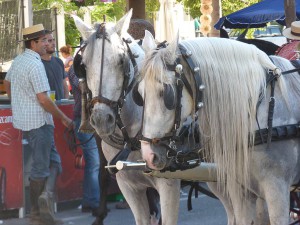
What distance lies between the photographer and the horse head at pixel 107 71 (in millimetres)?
6320

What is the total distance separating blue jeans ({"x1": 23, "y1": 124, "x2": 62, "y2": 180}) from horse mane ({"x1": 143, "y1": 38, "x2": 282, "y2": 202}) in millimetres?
3959

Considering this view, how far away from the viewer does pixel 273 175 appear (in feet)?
17.5

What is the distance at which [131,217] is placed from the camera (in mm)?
9859

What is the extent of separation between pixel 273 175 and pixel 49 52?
5196 mm

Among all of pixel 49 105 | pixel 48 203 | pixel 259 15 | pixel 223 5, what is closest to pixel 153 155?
pixel 49 105

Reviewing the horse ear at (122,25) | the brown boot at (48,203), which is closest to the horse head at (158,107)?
the horse ear at (122,25)

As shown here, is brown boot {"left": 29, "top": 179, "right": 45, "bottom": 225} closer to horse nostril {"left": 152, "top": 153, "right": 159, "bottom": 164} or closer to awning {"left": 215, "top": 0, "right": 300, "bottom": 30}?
horse nostril {"left": 152, "top": 153, "right": 159, "bottom": 164}

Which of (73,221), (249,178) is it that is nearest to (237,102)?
(249,178)

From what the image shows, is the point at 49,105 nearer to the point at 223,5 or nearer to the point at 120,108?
the point at 120,108

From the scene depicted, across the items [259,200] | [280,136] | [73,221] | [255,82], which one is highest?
[255,82]

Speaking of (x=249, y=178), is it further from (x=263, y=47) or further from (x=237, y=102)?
(x=263, y=47)

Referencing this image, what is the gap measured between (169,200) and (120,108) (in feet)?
2.55

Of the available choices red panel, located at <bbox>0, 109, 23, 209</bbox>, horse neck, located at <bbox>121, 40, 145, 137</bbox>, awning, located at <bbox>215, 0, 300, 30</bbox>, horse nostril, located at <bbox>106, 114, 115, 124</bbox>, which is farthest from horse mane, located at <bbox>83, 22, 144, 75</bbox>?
awning, located at <bbox>215, 0, 300, 30</bbox>

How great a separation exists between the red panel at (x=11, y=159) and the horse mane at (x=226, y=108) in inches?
184
